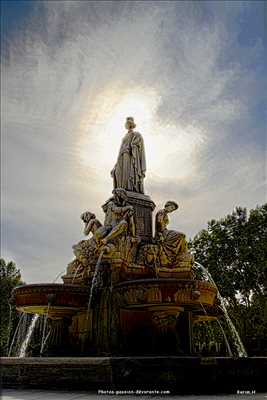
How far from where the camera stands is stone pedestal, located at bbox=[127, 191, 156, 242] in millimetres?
13477

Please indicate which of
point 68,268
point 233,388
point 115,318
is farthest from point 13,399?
point 68,268

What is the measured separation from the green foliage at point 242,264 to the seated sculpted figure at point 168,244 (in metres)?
17.3

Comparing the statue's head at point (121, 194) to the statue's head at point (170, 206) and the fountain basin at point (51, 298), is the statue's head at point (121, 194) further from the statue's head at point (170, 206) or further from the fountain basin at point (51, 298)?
the fountain basin at point (51, 298)

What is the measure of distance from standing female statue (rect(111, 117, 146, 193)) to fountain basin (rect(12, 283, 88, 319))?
16.4ft

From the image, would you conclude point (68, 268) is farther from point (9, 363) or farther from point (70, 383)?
point (70, 383)

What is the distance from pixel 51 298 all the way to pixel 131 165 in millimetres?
6490

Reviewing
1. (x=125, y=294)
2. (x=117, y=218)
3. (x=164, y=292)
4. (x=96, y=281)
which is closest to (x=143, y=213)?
(x=117, y=218)

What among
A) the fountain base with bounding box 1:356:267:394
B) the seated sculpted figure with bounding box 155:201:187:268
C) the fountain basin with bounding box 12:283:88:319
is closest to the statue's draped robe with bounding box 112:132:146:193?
the seated sculpted figure with bounding box 155:201:187:268

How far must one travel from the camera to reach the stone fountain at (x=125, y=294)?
10203 mm

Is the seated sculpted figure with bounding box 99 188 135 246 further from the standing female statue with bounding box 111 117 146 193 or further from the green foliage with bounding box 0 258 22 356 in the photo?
the green foliage with bounding box 0 258 22 356

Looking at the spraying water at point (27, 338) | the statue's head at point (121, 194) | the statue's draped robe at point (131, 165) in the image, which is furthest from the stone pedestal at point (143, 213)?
the spraying water at point (27, 338)

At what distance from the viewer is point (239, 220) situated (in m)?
31.0

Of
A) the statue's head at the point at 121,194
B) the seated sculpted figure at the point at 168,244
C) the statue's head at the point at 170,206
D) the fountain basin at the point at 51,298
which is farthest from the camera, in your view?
the statue's head at the point at 121,194

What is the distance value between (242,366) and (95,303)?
5.42 metres
